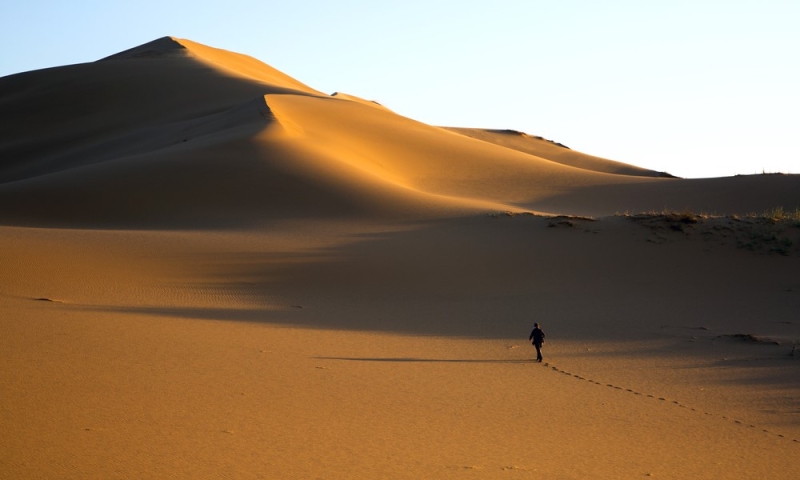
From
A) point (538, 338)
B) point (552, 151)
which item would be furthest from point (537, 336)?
point (552, 151)

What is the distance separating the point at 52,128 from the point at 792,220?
39.8 meters

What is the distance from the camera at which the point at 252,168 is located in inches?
1081

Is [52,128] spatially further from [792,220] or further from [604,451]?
[604,451]

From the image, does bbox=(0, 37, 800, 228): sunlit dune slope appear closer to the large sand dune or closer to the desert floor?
the large sand dune

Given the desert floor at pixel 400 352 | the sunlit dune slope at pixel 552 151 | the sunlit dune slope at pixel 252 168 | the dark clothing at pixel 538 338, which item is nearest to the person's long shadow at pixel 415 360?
the desert floor at pixel 400 352

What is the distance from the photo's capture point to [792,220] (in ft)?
68.4

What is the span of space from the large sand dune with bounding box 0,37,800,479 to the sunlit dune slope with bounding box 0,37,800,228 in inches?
6.9

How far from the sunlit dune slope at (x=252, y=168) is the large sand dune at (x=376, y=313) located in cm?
17

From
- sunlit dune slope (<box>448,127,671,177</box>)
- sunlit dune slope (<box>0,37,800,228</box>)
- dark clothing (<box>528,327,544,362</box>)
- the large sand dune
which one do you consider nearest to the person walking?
dark clothing (<box>528,327,544,362</box>)

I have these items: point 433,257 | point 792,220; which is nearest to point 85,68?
point 433,257

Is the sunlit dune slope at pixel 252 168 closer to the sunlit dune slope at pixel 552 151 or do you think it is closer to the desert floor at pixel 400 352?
the desert floor at pixel 400 352

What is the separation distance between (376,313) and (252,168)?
1335 centimetres

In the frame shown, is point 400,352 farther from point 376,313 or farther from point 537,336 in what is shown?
point 376,313

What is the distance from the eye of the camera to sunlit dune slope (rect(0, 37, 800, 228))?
25281mm
